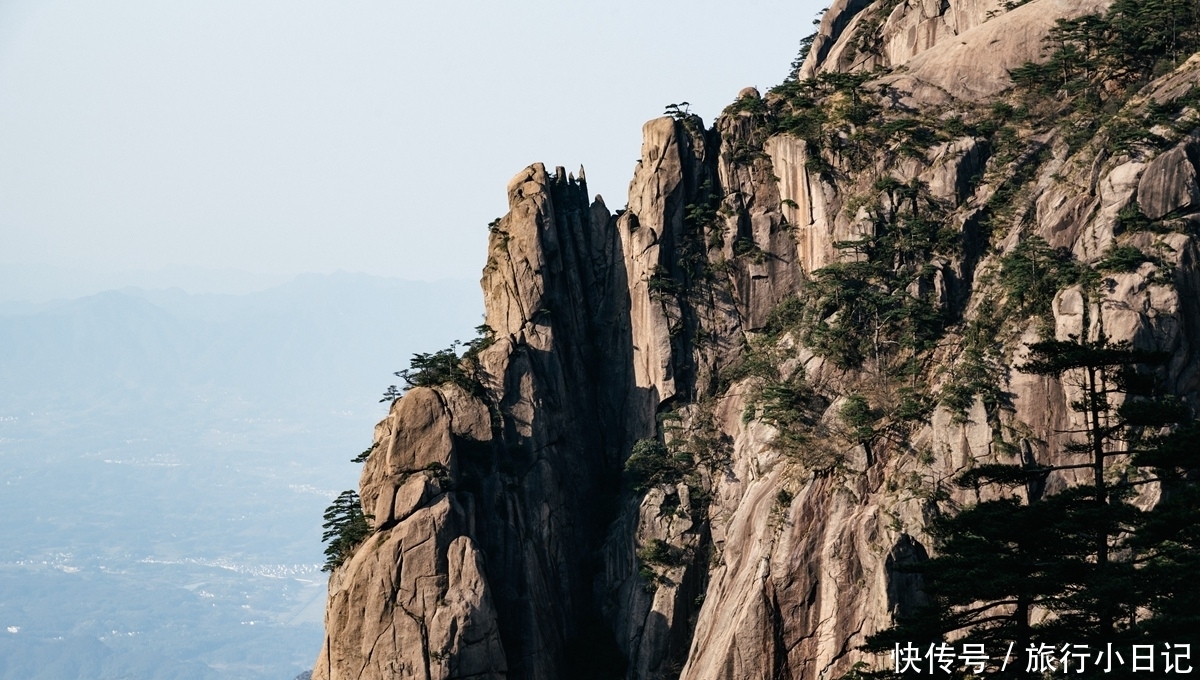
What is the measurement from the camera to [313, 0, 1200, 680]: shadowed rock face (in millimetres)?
68000

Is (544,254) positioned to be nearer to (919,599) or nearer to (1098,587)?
(919,599)

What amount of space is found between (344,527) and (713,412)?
21.1 metres

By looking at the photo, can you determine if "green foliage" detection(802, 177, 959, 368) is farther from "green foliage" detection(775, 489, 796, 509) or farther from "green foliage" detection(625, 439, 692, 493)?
"green foliage" detection(625, 439, 692, 493)

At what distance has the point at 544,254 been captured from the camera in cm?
8438

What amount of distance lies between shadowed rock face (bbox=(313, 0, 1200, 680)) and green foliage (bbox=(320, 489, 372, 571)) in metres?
1.08

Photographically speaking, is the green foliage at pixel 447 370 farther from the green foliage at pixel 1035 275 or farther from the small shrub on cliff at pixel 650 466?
the green foliage at pixel 1035 275

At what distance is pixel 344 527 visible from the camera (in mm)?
77625

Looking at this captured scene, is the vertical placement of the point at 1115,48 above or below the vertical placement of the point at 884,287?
above

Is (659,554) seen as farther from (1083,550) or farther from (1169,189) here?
(1083,550)

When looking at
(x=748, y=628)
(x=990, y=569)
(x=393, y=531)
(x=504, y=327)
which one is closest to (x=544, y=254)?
(x=504, y=327)

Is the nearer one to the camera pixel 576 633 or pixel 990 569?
pixel 990 569

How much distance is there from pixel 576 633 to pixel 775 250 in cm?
2431

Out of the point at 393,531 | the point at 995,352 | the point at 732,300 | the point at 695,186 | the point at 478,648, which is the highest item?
the point at 695,186

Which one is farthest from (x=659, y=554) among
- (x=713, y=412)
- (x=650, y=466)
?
(x=713, y=412)
